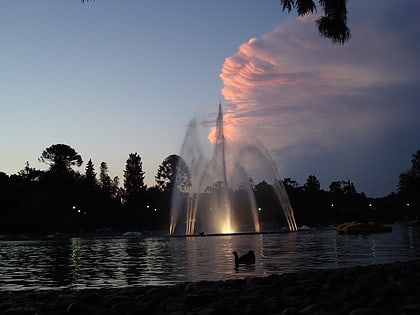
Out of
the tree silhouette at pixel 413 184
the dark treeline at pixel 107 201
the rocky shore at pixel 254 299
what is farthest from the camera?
the tree silhouette at pixel 413 184

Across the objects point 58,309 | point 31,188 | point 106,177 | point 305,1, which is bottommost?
point 58,309

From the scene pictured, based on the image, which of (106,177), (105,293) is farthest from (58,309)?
(106,177)

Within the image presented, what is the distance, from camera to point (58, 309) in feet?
33.5

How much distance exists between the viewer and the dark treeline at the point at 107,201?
108625mm

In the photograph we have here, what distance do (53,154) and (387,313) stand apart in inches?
6063

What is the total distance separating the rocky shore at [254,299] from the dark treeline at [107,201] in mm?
88990

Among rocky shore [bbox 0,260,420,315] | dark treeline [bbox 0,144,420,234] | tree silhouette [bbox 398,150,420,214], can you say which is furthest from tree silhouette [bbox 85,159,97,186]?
rocky shore [bbox 0,260,420,315]

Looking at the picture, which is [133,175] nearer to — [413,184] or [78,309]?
[413,184]

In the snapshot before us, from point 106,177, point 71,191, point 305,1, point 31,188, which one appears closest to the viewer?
point 305,1

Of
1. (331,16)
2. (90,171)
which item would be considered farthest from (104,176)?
(331,16)

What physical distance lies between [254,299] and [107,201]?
134 metres

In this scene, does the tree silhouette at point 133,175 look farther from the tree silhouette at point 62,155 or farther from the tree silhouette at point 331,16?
the tree silhouette at point 331,16

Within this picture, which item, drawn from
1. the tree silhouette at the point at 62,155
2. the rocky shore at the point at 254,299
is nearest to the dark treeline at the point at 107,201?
the tree silhouette at the point at 62,155

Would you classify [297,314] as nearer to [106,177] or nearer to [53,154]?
[53,154]
